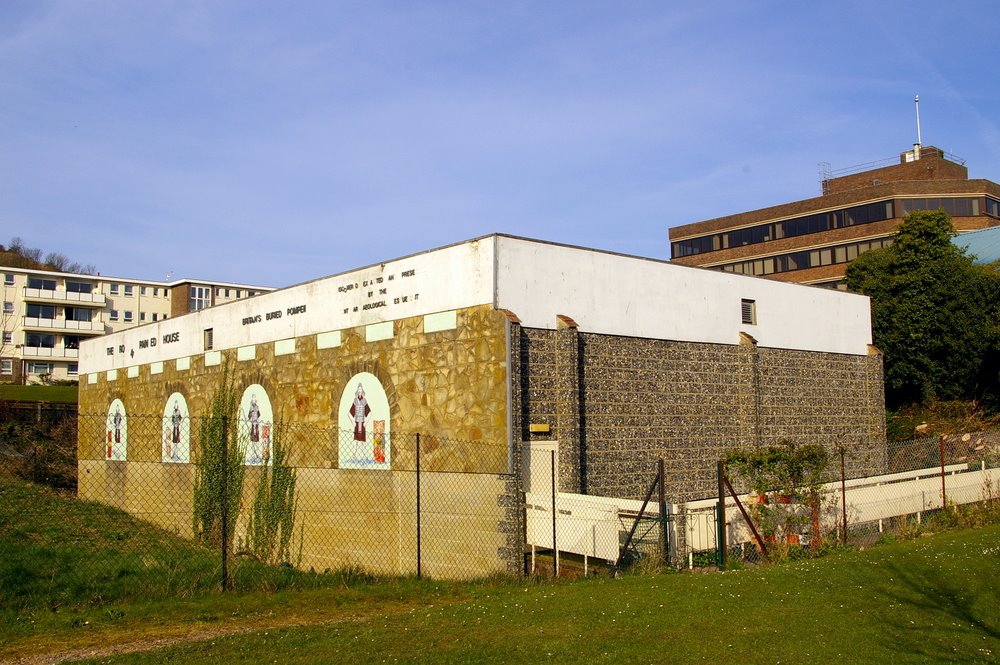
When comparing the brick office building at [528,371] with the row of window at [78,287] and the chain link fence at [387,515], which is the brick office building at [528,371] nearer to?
the chain link fence at [387,515]

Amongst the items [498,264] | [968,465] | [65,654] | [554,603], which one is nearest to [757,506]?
[554,603]

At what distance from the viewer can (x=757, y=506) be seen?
1460 cm

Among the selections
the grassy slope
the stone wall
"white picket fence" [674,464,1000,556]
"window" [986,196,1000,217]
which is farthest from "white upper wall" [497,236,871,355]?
"window" [986,196,1000,217]

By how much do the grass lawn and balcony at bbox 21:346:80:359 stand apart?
225 feet

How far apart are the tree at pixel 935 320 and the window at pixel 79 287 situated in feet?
220

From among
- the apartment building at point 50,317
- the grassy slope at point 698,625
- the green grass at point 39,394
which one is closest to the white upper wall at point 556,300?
the grassy slope at point 698,625

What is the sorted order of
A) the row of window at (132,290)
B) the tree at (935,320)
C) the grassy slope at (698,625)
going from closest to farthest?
the grassy slope at (698,625), the tree at (935,320), the row of window at (132,290)

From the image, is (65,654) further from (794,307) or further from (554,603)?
(794,307)

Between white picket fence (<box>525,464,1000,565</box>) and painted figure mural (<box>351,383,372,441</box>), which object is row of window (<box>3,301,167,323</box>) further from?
white picket fence (<box>525,464,1000,565</box>)

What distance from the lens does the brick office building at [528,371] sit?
1709 centimetres

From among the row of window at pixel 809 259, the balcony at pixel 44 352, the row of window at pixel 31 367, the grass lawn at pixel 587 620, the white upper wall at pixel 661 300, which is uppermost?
the row of window at pixel 809 259

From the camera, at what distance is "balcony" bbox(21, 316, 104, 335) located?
74.1 meters

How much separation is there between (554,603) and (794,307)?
15390 mm

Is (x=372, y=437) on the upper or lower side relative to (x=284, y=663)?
upper
